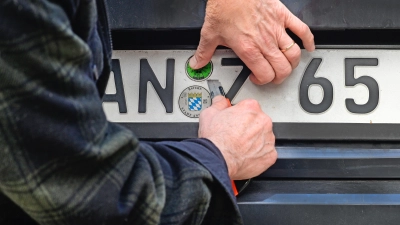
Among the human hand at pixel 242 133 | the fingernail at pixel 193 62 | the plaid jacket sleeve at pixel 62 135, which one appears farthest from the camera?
the fingernail at pixel 193 62

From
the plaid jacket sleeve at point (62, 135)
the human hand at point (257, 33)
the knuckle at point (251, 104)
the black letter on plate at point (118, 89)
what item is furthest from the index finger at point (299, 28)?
the plaid jacket sleeve at point (62, 135)

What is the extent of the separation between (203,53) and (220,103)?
15cm

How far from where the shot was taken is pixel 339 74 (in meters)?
1.43

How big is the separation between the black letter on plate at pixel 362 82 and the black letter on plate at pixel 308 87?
5 cm

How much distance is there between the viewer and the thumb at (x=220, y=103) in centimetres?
140

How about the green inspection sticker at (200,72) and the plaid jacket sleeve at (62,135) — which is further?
the green inspection sticker at (200,72)

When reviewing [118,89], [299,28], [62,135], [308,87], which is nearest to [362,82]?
[308,87]

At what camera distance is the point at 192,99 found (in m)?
1.45

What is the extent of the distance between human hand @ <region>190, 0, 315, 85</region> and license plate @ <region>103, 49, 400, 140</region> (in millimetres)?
63

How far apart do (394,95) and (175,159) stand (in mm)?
757

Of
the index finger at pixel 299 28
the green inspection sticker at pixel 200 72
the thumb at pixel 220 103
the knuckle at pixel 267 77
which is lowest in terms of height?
the thumb at pixel 220 103

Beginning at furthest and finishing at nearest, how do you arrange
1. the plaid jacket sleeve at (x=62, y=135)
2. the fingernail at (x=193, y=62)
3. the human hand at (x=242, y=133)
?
the fingernail at (x=193, y=62) < the human hand at (x=242, y=133) < the plaid jacket sleeve at (x=62, y=135)

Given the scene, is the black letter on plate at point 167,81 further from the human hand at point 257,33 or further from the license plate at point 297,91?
the human hand at point 257,33

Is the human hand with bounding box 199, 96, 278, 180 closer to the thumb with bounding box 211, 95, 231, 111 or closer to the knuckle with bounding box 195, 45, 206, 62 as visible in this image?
the thumb with bounding box 211, 95, 231, 111
